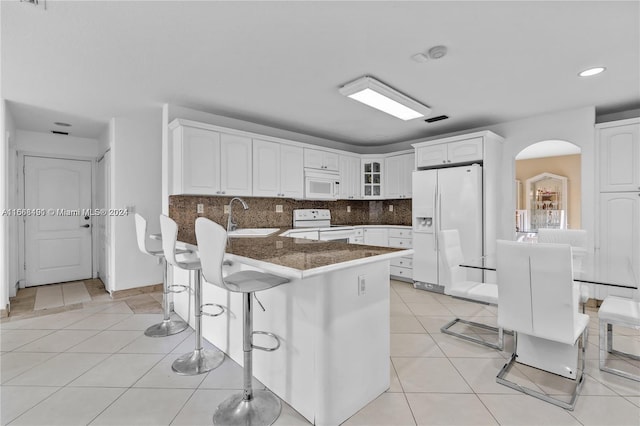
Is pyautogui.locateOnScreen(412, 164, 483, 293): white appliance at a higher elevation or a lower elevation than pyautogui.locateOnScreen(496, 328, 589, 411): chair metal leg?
higher

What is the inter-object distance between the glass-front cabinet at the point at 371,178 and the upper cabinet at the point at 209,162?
91.2 inches

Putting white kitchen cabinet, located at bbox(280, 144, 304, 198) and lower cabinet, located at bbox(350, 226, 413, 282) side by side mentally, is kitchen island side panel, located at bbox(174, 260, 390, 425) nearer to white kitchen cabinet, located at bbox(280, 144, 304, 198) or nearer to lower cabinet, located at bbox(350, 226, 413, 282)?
white kitchen cabinet, located at bbox(280, 144, 304, 198)

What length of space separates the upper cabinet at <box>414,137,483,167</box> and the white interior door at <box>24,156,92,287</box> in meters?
5.44

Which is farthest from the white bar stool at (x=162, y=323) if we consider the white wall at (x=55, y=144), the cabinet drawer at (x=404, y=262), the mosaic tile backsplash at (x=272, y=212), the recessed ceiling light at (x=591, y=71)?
the recessed ceiling light at (x=591, y=71)

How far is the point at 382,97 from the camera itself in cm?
305

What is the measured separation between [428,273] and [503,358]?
203 centimetres

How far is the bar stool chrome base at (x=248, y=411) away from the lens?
65.9 inches

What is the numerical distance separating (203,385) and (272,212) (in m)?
2.85

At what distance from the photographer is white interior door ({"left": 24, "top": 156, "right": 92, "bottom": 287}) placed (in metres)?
4.60

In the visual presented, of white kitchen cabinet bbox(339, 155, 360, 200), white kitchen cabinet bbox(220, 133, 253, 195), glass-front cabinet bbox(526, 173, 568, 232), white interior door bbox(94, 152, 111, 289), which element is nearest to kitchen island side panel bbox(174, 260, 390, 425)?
white kitchen cabinet bbox(220, 133, 253, 195)

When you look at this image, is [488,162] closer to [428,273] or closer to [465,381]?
[428,273]

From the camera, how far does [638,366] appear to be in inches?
88.5

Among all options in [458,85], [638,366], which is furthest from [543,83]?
[638,366]

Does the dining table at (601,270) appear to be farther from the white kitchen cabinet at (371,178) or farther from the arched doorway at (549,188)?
the arched doorway at (549,188)
